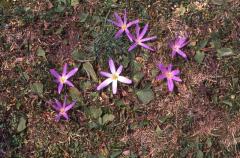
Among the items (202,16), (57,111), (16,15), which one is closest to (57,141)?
(57,111)

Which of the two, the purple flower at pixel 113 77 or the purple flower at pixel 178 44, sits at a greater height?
the purple flower at pixel 178 44

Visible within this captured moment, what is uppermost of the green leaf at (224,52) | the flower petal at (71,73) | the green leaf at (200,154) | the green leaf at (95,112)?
the green leaf at (224,52)

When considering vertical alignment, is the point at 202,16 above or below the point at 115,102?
above

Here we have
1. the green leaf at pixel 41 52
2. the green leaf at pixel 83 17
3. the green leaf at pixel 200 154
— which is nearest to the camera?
the green leaf at pixel 200 154

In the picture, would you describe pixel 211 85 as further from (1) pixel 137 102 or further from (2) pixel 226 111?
(1) pixel 137 102

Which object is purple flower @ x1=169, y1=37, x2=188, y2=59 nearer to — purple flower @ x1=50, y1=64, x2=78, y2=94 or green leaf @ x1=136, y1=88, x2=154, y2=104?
green leaf @ x1=136, y1=88, x2=154, y2=104

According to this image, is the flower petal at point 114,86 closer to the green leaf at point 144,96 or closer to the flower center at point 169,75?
the green leaf at point 144,96

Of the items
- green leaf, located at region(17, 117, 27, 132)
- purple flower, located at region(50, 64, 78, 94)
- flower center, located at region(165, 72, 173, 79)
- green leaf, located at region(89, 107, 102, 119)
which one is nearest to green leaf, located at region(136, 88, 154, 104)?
flower center, located at region(165, 72, 173, 79)

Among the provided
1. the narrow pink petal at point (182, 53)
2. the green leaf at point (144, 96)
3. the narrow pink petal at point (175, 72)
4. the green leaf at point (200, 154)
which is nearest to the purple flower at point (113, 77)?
the green leaf at point (144, 96)
